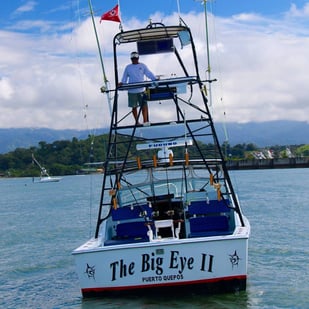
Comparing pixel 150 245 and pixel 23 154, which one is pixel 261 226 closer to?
pixel 150 245

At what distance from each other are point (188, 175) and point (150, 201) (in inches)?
44.9

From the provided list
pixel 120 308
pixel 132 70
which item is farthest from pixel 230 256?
pixel 132 70

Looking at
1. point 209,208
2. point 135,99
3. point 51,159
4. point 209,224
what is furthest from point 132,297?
point 51,159

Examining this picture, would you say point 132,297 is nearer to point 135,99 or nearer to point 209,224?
point 209,224

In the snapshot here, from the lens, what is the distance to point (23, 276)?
18.5m

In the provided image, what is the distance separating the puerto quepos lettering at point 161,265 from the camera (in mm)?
12289

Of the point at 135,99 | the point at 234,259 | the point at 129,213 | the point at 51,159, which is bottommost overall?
the point at 234,259

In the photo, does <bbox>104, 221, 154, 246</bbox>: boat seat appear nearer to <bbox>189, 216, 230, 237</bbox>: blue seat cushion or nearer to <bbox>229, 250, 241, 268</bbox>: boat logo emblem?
<bbox>189, 216, 230, 237</bbox>: blue seat cushion

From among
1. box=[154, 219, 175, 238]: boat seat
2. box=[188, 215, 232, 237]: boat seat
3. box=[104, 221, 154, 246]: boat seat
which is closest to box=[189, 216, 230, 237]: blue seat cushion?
box=[188, 215, 232, 237]: boat seat

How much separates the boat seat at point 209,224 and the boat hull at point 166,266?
5.65 feet

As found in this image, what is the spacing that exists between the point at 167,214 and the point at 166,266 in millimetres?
2906

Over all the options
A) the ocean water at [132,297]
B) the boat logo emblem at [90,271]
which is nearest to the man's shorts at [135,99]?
the boat logo emblem at [90,271]

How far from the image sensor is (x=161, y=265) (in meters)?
12.3

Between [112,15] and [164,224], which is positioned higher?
[112,15]
